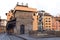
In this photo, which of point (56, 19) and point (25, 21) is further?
point (56, 19)

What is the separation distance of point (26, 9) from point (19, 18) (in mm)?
4912

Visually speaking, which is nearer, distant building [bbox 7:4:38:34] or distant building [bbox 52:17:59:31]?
distant building [bbox 7:4:38:34]

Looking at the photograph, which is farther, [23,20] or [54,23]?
[54,23]

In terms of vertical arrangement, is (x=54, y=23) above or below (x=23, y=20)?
below

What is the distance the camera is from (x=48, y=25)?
143 feet

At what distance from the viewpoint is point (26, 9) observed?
44.6 metres

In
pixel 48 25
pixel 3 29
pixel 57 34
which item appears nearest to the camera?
pixel 57 34

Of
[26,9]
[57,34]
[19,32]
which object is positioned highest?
[26,9]

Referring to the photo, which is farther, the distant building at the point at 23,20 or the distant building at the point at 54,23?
the distant building at the point at 54,23

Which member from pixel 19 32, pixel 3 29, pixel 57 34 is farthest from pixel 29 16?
pixel 3 29

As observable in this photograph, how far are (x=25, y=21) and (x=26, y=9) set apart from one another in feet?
15.9

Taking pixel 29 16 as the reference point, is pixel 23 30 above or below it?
below

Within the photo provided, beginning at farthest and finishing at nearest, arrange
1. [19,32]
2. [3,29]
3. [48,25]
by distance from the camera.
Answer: [3,29] < [48,25] < [19,32]

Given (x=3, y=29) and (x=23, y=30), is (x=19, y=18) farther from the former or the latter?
(x=3, y=29)
